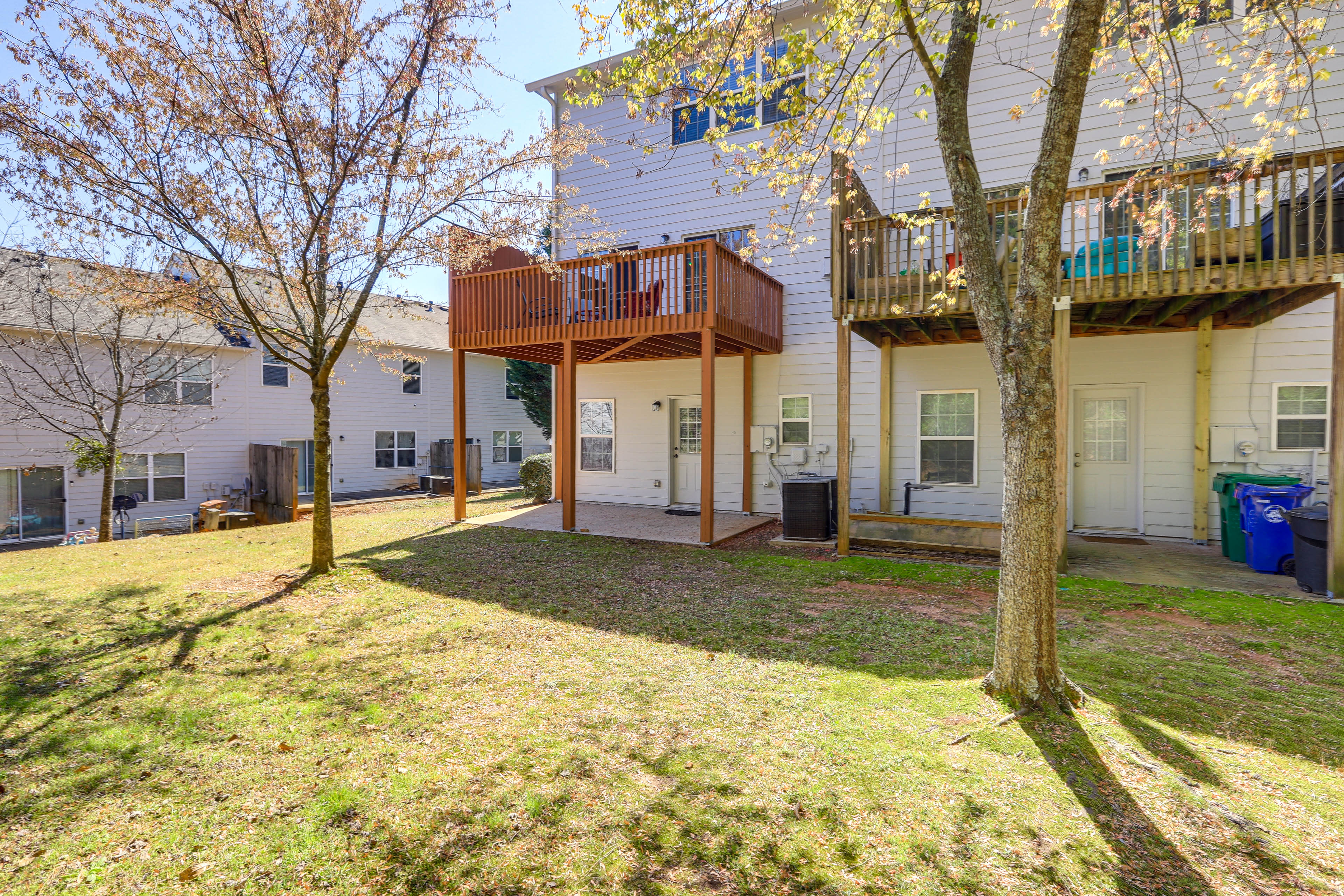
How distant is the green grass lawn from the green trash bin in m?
1.93

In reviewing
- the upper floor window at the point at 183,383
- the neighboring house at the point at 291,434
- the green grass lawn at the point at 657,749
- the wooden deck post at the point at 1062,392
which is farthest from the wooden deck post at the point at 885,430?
the upper floor window at the point at 183,383

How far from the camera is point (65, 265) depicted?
1187 centimetres

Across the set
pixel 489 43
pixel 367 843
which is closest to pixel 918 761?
pixel 367 843

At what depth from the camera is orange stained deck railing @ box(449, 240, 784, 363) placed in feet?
27.1

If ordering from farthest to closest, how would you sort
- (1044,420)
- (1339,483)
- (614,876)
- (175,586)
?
(175,586) < (1339,483) < (1044,420) < (614,876)

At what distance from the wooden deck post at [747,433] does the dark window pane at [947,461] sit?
2.83 metres

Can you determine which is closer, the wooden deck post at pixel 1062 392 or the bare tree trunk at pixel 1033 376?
the bare tree trunk at pixel 1033 376

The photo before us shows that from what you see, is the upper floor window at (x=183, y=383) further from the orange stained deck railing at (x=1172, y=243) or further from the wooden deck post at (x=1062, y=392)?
the wooden deck post at (x=1062, y=392)

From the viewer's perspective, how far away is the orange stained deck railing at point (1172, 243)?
5.19 metres

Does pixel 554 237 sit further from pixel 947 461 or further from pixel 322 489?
pixel 947 461

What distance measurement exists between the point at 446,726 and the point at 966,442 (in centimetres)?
842

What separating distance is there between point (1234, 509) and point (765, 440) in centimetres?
610

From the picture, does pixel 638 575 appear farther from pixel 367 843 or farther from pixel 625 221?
pixel 625 221

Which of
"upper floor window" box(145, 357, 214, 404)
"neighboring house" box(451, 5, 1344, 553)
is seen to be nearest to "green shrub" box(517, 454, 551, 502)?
"neighboring house" box(451, 5, 1344, 553)
